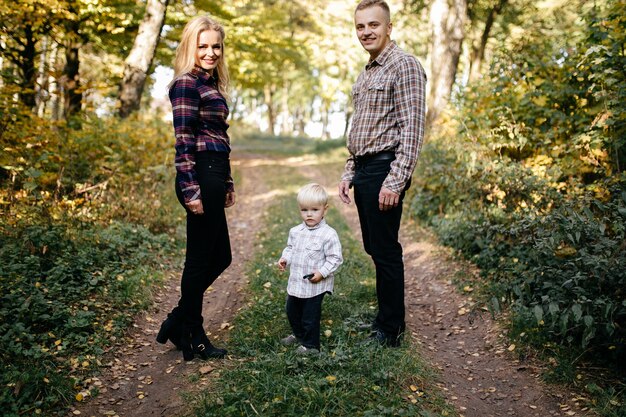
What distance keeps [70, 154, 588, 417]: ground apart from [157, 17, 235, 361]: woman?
0.35 m

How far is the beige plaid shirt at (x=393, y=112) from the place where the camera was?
352 cm

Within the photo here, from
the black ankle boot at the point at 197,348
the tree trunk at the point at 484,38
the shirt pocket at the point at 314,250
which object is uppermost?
the tree trunk at the point at 484,38

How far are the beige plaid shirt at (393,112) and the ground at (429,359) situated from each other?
166 cm

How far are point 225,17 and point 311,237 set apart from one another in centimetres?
1265

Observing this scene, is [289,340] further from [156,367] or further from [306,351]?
[156,367]

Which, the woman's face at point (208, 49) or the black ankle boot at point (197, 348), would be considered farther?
the black ankle boot at point (197, 348)

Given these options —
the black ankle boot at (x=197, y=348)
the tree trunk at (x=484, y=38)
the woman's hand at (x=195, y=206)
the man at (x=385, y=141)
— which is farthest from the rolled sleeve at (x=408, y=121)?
the tree trunk at (x=484, y=38)

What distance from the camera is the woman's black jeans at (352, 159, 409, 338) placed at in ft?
12.3

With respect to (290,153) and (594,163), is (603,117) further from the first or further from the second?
(290,153)

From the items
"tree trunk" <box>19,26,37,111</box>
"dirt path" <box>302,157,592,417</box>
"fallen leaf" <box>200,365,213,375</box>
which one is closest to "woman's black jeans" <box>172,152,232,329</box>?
"fallen leaf" <box>200,365,213,375</box>

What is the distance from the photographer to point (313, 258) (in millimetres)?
3756

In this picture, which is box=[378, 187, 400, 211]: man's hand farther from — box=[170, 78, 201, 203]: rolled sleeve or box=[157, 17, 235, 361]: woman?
box=[170, 78, 201, 203]: rolled sleeve

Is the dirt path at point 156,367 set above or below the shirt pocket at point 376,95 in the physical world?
below

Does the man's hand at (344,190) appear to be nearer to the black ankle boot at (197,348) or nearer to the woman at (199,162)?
the woman at (199,162)
